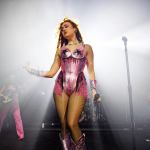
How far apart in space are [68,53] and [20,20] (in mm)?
1041

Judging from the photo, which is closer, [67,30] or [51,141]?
[67,30]

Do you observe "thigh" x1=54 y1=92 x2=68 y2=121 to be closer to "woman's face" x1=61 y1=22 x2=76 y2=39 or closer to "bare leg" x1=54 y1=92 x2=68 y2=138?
"bare leg" x1=54 y1=92 x2=68 y2=138

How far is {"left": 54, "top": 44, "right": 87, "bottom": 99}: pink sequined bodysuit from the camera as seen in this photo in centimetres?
300

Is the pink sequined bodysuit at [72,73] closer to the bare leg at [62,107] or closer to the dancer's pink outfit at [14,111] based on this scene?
the bare leg at [62,107]

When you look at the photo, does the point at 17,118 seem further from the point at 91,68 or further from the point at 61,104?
the point at 91,68

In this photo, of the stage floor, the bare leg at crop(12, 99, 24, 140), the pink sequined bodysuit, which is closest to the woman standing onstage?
the pink sequined bodysuit

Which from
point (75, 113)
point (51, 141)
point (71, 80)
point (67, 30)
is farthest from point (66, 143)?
point (67, 30)

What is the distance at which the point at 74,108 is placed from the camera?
2.85m

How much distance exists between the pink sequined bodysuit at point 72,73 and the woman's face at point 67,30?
0.70 ft

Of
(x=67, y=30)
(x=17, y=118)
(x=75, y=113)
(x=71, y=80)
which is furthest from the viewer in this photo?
(x=17, y=118)

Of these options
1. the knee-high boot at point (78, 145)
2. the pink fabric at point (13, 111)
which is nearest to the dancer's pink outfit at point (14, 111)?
the pink fabric at point (13, 111)

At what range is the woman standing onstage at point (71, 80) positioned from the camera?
287 cm

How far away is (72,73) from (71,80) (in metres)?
0.08

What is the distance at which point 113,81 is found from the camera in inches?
142
